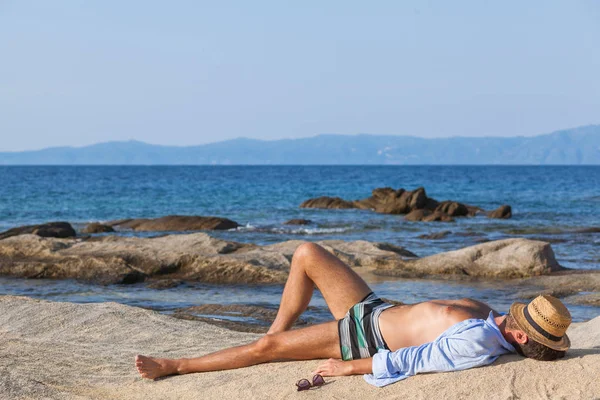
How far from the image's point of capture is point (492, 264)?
47.1 ft

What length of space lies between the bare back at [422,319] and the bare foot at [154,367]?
167cm

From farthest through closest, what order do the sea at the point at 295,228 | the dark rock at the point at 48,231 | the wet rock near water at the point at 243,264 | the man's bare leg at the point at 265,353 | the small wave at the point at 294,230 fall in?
the small wave at the point at 294,230 < the dark rock at the point at 48,231 < the wet rock near water at the point at 243,264 < the sea at the point at 295,228 < the man's bare leg at the point at 265,353

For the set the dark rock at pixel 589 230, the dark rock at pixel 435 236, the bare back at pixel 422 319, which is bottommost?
the dark rock at pixel 435 236

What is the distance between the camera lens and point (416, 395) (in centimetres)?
505

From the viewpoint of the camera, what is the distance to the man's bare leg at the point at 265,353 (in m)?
5.82

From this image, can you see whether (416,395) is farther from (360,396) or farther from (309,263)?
(309,263)

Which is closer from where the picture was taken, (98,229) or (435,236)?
(435,236)

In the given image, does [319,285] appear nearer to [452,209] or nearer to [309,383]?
[309,383]

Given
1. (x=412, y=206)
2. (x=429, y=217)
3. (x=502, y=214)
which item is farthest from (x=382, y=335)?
(x=412, y=206)

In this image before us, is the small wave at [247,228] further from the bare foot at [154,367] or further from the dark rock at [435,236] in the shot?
the bare foot at [154,367]

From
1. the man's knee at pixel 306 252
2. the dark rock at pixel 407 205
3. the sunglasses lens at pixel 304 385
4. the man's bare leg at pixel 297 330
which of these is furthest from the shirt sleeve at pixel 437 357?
the dark rock at pixel 407 205

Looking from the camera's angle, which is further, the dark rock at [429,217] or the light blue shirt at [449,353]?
the dark rock at [429,217]

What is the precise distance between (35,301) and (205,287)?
421cm

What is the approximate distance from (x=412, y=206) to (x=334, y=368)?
3084 centimetres
